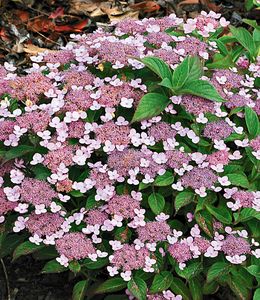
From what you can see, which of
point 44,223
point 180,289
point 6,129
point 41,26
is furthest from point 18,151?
point 41,26

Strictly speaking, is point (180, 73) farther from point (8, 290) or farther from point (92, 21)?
point (92, 21)

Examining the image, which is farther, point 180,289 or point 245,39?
point 245,39

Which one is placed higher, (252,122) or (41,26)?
(252,122)

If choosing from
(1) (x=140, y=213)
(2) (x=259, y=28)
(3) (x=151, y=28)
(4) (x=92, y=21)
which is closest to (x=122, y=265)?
(1) (x=140, y=213)

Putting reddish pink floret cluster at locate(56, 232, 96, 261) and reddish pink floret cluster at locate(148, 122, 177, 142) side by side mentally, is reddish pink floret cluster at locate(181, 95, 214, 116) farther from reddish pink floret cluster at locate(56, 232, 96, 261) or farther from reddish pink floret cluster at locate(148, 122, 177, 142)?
reddish pink floret cluster at locate(56, 232, 96, 261)

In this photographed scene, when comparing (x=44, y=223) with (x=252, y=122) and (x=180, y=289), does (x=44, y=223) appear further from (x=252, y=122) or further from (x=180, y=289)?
(x=252, y=122)

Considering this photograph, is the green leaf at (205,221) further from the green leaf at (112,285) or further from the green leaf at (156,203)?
the green leaf at (112,285)

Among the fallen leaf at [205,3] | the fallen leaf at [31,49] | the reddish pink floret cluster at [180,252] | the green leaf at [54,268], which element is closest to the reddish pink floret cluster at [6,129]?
the green leaf at [54,268]
